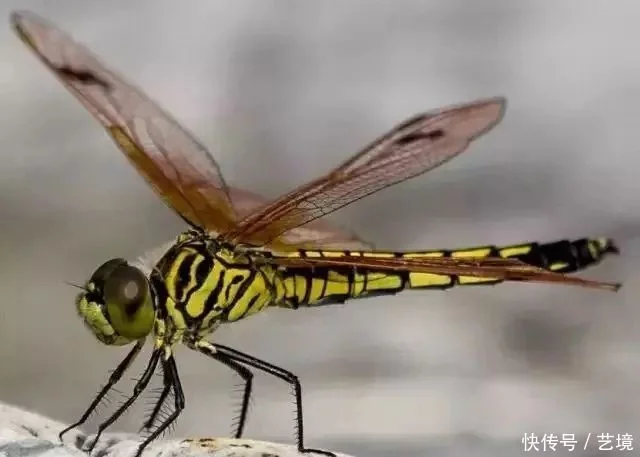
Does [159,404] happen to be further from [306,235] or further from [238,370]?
[306,235]

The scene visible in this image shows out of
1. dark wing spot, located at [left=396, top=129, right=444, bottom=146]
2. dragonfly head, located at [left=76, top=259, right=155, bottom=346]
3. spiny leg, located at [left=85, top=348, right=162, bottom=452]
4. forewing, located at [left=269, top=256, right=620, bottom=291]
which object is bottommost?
spiny leg, located at [left=85, top=348, right=162, bottom=452]

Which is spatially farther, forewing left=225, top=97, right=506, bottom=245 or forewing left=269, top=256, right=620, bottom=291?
forewing left=225, top=97, right=506, bottom=245

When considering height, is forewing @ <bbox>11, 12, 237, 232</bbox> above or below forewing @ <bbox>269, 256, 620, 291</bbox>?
above

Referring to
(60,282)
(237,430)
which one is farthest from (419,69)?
(237,430)

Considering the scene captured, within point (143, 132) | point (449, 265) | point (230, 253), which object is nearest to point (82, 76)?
point (143, 132)

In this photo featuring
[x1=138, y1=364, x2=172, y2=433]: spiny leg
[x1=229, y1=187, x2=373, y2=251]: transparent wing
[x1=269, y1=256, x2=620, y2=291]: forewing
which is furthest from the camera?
[x1=229, y1=187, x2=373, y2=251]: transparent wing

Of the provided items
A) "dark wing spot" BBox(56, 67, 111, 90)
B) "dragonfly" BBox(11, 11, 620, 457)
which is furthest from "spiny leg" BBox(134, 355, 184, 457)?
"dark wing spot" BBox(56, 67, 111, 90)

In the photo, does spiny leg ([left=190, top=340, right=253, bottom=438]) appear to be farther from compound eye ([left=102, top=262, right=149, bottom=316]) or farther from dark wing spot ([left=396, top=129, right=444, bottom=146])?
dark wing spot ([left=396, top=129, right=444, bottom=146])

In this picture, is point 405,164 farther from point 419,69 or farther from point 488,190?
point 419,69
